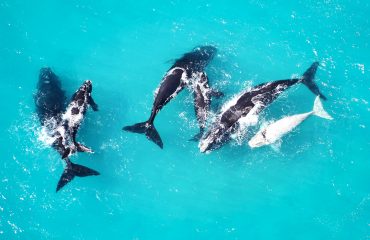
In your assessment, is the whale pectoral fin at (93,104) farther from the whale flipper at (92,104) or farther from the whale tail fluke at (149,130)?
the whale tail fluke at (149,130)

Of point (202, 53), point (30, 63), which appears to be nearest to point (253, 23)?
point (202, 53)

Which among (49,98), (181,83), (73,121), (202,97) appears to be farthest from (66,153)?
(202,97)

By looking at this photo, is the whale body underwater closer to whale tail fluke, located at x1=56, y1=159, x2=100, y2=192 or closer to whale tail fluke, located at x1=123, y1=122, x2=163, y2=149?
whale tail fluke, located at x1=56, y1=159, x2=100, y2=192

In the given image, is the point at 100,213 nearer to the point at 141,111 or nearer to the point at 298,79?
the point at 141,111

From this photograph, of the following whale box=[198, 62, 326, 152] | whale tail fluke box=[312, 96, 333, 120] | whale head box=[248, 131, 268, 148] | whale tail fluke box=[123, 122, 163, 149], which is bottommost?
whale head box=[248, 131, 268, 148]

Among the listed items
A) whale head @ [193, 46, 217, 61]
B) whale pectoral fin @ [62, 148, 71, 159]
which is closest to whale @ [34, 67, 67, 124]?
whale pectoral fin @ [62, 148, 71, 159]

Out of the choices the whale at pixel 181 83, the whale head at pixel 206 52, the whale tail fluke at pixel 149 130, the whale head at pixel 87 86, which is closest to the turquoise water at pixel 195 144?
the whale head at pixel 206 52
